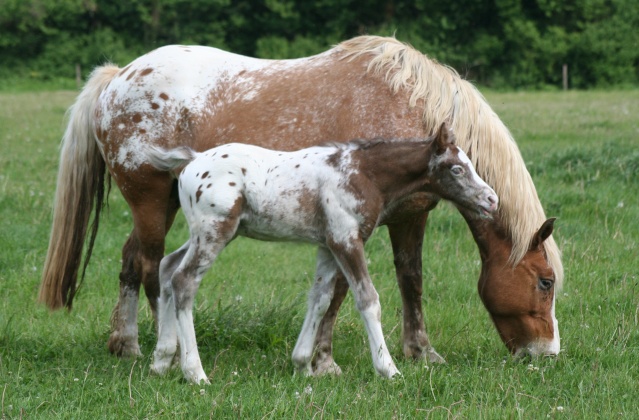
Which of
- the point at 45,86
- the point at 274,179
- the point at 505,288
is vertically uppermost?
the point at 274,179

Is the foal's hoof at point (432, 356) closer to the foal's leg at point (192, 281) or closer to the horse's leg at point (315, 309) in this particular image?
the horse's leg at point (315, 309)

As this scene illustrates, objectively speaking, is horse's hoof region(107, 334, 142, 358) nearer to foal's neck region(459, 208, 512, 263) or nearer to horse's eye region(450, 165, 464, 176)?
foal's neck region(459, 208, 512, 263)

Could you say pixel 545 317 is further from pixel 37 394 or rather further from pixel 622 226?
pixel 622 226

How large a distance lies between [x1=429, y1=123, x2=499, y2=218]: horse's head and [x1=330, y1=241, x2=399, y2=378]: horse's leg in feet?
1.81

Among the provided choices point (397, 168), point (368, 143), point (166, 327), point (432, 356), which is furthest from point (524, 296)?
point (166, 327)

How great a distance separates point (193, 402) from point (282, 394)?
0.44 meters

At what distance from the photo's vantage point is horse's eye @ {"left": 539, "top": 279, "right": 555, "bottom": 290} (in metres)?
5.13

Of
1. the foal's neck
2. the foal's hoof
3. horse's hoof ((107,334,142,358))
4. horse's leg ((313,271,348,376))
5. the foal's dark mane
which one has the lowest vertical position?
horse's hoof ((107,334,142,358))

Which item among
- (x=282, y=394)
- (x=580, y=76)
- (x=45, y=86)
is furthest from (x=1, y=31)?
(x=282, y=394)

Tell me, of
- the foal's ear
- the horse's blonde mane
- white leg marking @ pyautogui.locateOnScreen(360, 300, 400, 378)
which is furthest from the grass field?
the foal's ear

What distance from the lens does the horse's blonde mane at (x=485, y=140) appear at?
5148mm

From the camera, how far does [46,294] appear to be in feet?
19.9

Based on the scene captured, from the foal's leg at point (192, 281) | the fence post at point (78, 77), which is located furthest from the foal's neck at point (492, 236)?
the fence post at point (78, 77)

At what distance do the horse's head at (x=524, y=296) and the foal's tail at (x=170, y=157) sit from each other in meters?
1.76
